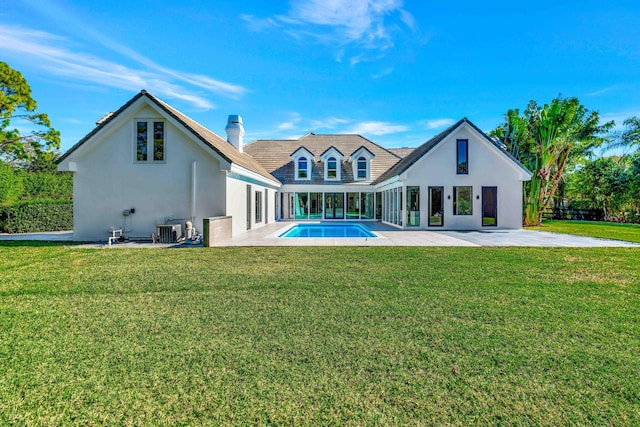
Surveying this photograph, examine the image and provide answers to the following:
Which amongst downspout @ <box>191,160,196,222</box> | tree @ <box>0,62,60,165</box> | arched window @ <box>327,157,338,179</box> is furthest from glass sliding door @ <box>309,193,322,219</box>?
tree @ <box>0,62,60,165</box>

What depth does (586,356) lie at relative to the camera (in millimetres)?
3848

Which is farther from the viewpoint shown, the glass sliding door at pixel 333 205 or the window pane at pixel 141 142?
the glass sliding door at pixel 333 205

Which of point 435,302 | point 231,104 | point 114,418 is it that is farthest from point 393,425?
point 231,104

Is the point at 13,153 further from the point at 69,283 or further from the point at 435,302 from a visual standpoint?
the point at 435,302

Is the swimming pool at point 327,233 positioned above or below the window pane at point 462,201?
below

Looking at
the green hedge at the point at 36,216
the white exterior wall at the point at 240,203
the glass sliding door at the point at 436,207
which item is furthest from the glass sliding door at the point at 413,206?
the green hedge at the point at 36,216

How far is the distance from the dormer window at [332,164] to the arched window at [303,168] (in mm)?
1583

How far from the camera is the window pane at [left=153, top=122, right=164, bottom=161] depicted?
1538 centimetres

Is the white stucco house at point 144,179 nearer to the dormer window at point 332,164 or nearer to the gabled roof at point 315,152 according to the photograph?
the gabled roof at point 315,152

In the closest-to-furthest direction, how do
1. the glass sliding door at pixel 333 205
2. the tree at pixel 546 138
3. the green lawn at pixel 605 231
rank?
the green lawn at pixel 605 231, the tree at pixel 546 138, the glass sliding door at pixel 333 205

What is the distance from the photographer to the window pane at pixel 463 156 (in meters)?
19.9

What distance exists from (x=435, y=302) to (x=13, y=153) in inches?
1460

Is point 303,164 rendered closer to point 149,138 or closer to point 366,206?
point 366,206

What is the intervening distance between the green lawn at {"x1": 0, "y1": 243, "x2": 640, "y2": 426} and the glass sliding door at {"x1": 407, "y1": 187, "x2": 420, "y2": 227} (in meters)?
12.0
